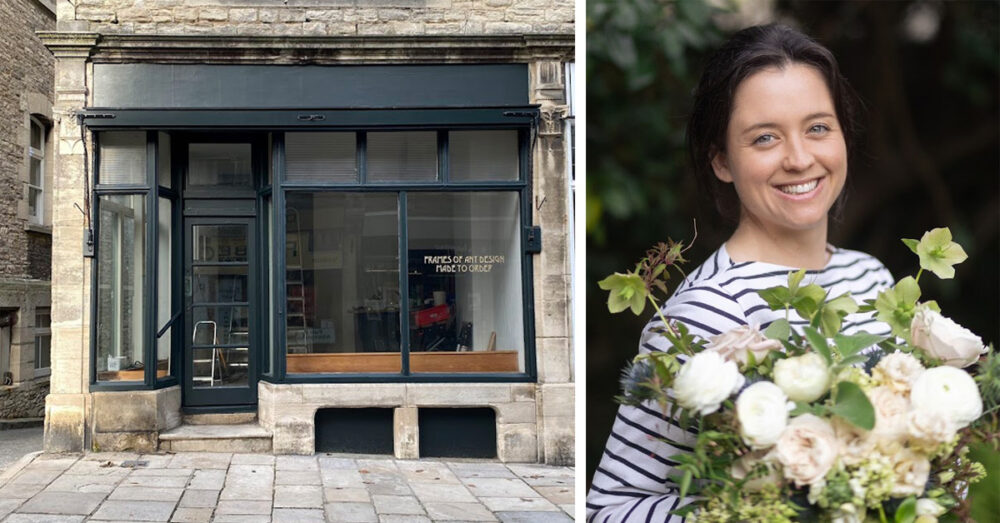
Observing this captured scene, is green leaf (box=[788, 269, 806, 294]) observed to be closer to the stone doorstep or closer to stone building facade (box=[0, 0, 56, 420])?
the stone doorstep

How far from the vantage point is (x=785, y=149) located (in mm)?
2262

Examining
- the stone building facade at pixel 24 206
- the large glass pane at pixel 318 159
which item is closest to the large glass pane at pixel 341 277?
the large glass pane at pixel 318 159

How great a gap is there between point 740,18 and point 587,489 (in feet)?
4.17

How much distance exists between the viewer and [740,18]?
2340mm

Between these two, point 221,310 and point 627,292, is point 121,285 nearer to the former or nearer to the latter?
point 221,310

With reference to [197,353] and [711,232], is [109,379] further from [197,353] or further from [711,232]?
[711,232]

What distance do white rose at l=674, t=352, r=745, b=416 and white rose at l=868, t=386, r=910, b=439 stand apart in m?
0.29

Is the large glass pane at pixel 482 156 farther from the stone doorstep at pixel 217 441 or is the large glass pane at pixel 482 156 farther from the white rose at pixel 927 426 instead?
the white rose at pixel 927 426

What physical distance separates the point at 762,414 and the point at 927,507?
0.45 meters

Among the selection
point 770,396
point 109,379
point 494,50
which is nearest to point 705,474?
point 770,396

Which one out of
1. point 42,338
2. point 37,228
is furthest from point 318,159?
point 42,338

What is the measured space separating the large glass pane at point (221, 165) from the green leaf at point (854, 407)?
7.51 metres

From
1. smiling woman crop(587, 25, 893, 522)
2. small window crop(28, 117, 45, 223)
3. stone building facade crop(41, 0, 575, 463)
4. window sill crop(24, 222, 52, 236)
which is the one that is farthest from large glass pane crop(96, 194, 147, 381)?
smiling woman crop(587, 25, 893, 522)

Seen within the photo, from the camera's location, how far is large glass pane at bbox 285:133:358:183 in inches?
325
